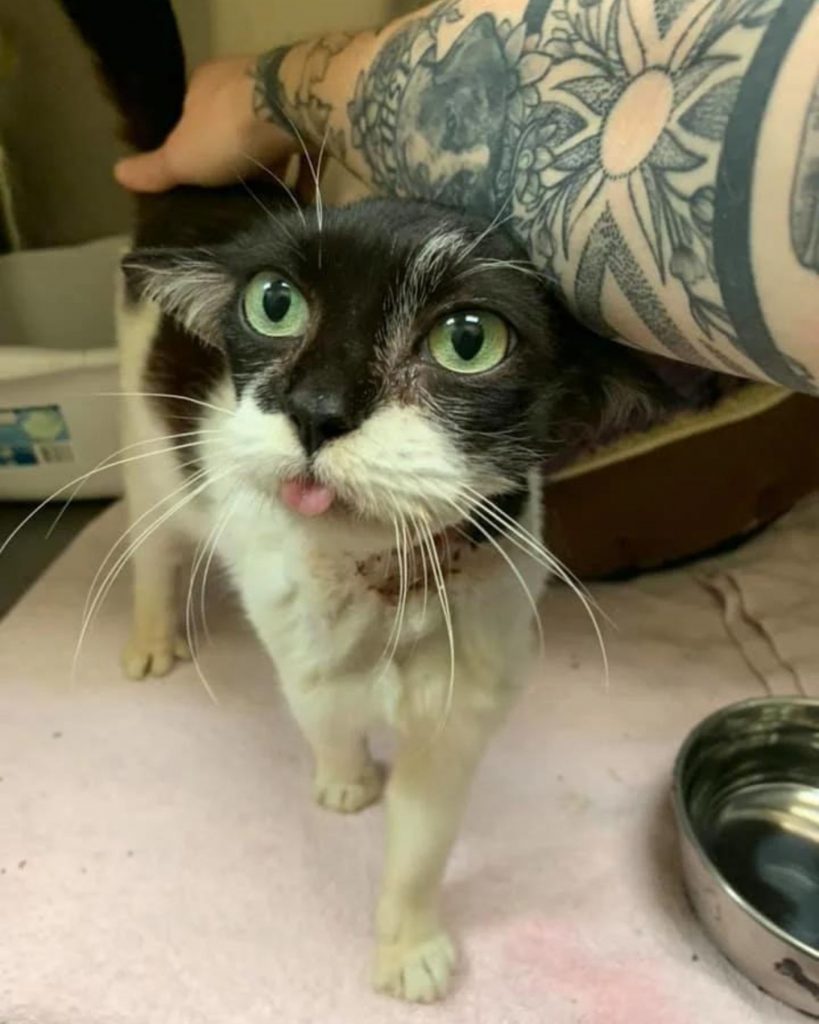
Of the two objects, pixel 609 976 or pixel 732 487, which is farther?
pixel 732 487

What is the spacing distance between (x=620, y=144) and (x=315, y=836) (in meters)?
0.74

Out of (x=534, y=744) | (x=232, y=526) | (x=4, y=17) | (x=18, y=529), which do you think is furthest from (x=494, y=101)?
(x=4, y=17)

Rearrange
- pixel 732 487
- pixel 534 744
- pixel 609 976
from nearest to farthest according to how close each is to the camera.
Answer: pixel 609 976 → pixel 534 744 → pixel 732 487

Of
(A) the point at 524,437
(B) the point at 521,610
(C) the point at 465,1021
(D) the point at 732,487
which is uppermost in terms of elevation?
(A) the point at 524,437

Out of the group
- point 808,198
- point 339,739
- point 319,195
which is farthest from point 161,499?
point 808,198

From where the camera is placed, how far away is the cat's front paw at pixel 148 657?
1254mm

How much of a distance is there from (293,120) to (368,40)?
10 cm

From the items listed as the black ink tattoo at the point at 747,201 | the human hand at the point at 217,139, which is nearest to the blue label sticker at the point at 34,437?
the human hand at the point at 217,139

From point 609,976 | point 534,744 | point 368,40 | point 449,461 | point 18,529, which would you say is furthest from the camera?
point 18,529

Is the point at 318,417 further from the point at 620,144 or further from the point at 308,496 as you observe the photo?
the point at 620,144

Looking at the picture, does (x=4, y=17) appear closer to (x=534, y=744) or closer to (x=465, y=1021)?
(x=534, y=744)

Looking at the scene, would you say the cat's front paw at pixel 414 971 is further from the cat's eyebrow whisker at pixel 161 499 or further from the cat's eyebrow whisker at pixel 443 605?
the cat's eyebrow whisker at pixel 161 499

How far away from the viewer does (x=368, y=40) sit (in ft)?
2.76

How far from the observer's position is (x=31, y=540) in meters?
1.47
